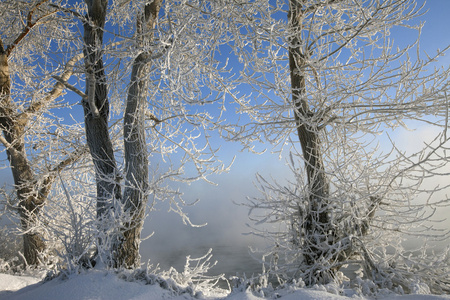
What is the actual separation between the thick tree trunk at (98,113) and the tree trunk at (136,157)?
0.26m

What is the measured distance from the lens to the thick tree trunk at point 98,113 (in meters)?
4.12

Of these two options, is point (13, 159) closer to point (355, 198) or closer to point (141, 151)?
point (141, 151)

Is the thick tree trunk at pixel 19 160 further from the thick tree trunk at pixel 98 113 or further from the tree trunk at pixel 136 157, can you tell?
the tree trunk at pixel 136 157

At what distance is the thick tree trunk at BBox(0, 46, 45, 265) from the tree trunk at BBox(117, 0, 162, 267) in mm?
3149

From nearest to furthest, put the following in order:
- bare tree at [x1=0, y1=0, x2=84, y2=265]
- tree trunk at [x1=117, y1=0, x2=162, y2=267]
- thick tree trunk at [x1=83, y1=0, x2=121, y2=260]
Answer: tree trunk at [x1=117, y1=0, x2=162, y2=267], thick tree trunk at [x1=83, y1=0, x2=121, y2=260], bare tree at [x1=0, y1=0, x2=84, y2=265]

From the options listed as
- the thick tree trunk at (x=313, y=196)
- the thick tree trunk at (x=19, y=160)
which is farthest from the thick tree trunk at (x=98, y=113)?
the thick tree trunk at (x=19, y=160)

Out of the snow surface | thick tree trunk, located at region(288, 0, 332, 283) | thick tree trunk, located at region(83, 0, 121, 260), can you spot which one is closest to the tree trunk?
thick tree trunk, located at region(83, 0, 121, 260)

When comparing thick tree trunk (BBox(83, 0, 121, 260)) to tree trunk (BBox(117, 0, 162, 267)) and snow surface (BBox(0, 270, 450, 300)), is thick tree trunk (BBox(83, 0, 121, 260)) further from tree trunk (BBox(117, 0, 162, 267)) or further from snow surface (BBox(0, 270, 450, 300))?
snow surface (BBox(0, 270, 450, 300))

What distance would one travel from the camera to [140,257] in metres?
4.02

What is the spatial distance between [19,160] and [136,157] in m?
3.65

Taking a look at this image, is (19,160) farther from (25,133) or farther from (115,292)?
(115,292)

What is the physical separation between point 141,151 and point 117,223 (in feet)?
3.02

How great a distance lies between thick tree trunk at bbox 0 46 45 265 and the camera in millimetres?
6199

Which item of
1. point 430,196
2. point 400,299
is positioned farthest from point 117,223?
point 430,196
